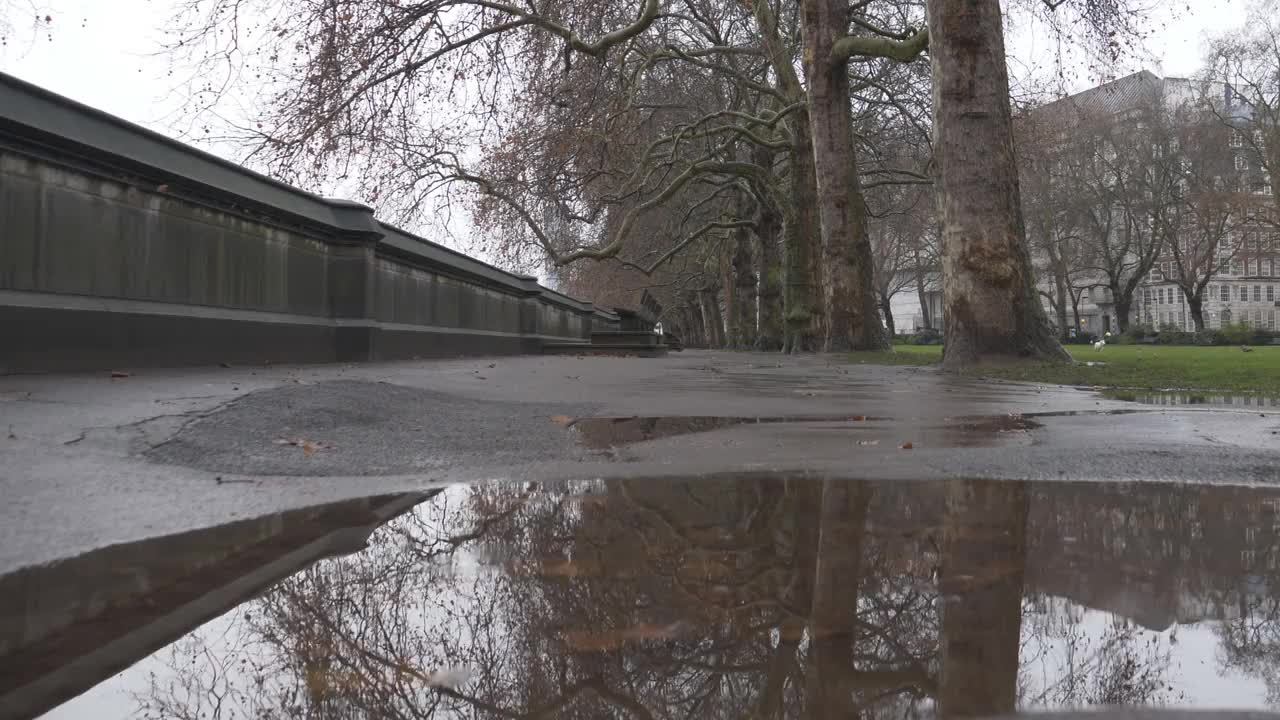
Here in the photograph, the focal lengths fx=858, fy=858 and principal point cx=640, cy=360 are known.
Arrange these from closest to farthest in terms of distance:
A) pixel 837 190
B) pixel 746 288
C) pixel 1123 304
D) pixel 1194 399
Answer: pixel 1194 399, pixel 837 190, pixel 746 288, pixel 1123 304

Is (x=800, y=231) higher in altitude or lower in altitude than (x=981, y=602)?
higher

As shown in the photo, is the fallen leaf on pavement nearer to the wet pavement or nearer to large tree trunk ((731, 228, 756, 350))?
the wet pavement

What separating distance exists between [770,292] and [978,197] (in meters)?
17.9

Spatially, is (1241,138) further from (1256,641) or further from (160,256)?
(1256,641)

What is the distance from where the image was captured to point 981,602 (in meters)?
1.63

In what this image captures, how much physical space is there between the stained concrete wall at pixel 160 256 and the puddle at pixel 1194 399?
26.3ft

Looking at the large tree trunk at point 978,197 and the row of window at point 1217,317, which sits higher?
the row of window at point 1217,317

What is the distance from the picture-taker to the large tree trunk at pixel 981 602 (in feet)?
4.14

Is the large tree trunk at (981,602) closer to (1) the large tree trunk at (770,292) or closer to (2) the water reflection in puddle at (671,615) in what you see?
(2) the water reflection in puddle at (671,615)

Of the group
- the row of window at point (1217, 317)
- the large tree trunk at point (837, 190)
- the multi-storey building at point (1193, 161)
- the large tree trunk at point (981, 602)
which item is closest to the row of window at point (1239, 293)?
the row of window at point (1217, 317)

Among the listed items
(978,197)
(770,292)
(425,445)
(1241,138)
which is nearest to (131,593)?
(425,445)

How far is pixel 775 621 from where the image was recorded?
5.04ft

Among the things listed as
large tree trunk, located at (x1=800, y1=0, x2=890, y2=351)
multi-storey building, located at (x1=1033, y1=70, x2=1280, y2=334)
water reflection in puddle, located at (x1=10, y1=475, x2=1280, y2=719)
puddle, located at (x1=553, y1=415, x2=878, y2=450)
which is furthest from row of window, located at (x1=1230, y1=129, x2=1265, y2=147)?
water reflection in puddle, located at (x1=10, y1=475, x2=1280, y2=719)

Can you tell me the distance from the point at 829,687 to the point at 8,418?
3.95m
